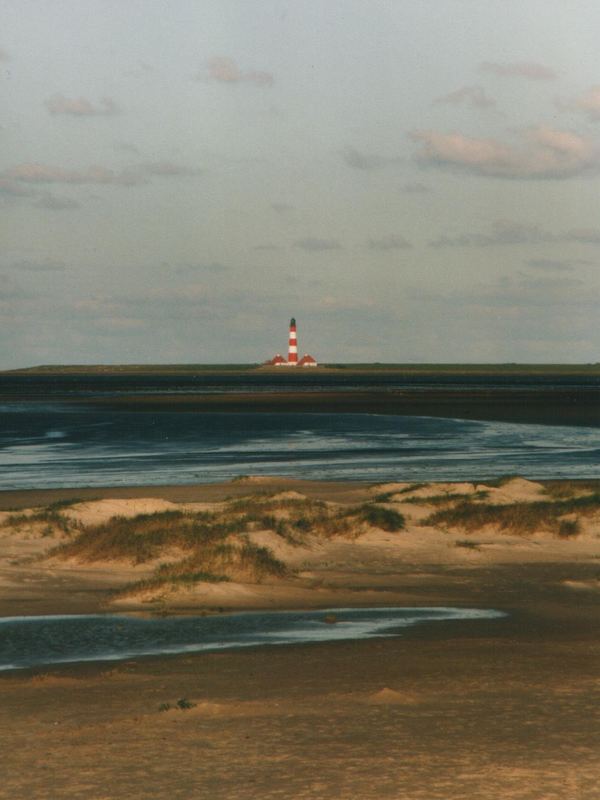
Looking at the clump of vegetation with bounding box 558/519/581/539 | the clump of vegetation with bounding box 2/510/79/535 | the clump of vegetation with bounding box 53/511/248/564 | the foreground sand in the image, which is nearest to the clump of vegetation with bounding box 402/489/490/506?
the clump of vegetation with bounding box 558/519/581/539

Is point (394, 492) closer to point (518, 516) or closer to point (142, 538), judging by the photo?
point (518, 516)

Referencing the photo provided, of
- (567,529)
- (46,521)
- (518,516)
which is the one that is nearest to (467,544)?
(518,516)

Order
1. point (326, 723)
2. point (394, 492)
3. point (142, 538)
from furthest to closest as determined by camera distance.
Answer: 1. point (394, 492)
2. point (142, 538)
3. point (326, 723)

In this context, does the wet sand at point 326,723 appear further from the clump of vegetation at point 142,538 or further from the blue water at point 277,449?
the blue water at point 277,449

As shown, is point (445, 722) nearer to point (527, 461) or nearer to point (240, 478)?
point (240, 478)

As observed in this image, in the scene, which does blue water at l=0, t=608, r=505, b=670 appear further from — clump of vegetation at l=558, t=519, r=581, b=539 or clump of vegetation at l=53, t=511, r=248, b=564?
clump of vegetation at l=558, t=519, r=581, b=539
